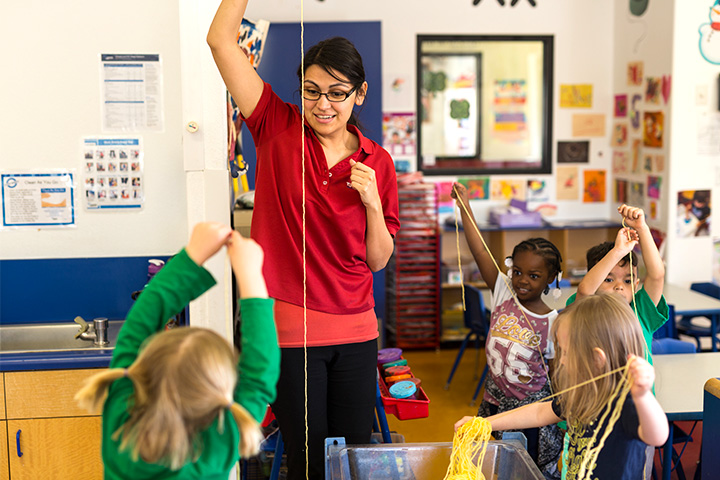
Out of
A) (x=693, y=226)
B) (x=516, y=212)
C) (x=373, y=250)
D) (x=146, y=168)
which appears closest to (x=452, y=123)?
(x=516, y=212)

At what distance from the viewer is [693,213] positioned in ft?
15.8

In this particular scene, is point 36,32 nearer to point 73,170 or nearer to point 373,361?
point 73,170

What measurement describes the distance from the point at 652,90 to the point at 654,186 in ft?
2.12

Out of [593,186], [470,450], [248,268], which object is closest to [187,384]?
[248,268]

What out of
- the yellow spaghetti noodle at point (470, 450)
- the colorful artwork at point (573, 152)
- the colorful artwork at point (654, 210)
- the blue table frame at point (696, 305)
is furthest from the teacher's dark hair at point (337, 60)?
the colorful artwork at point (573, 152)

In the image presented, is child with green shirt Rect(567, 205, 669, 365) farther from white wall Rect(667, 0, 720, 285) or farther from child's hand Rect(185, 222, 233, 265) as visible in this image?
white wall Rect(667, 0, 720, 285)

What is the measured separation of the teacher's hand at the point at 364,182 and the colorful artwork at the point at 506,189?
3.87 meters

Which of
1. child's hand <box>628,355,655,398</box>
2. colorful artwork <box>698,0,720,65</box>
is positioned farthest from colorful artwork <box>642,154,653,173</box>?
child's hand <box>628,355,655,398</box>

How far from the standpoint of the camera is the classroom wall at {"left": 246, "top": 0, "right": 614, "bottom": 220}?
207 inches

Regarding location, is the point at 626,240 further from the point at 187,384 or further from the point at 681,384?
the point at 187,384

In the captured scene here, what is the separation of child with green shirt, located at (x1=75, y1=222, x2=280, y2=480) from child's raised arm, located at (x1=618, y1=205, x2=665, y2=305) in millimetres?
1172

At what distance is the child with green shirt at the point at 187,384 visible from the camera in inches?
46.9

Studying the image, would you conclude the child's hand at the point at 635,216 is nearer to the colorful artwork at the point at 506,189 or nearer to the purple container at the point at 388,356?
the purple container at the point at 388,356

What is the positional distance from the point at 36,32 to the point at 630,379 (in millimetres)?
2289
